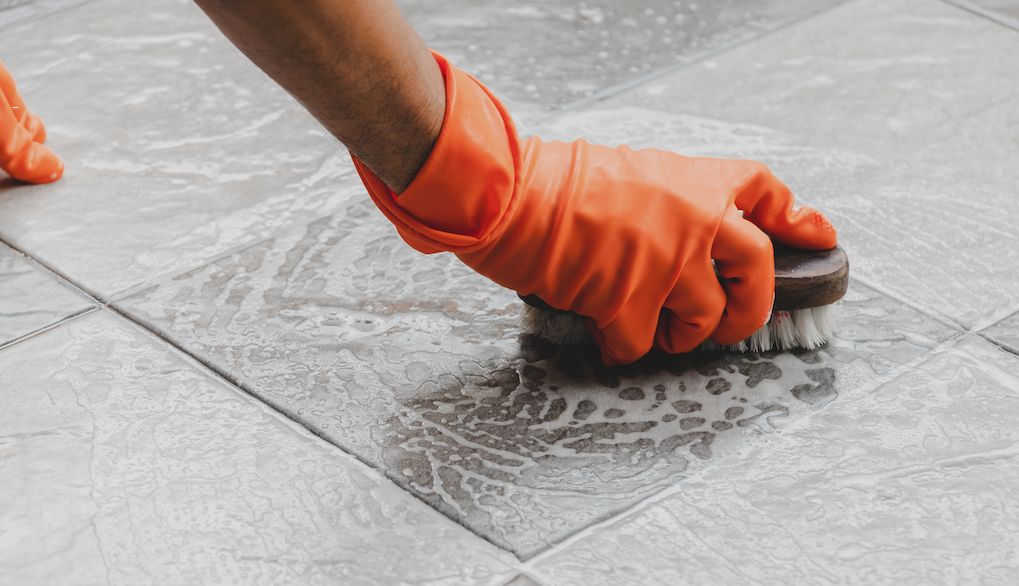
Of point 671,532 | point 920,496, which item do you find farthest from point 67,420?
point 920,496

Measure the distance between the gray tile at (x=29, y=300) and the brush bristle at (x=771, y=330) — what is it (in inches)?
18.9

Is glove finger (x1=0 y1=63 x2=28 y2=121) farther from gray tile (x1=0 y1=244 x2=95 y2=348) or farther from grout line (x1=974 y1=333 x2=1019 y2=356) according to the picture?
grout line (x1=974 y1=333 x2=1019 y2=356)

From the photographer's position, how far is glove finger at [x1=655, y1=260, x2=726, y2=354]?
1108mm

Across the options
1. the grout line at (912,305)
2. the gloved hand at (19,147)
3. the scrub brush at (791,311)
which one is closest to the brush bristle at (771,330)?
the scrub brush at (791,311)

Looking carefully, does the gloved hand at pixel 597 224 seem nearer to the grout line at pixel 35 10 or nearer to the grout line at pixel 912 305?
the grout line at pixel 912 305

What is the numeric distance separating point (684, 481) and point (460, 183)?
318 mm

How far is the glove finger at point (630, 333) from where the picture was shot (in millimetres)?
1119

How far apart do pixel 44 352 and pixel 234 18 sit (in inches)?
18.2

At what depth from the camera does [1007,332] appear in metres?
1.22

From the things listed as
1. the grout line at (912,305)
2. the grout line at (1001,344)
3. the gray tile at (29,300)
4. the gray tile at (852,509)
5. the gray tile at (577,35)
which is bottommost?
the gray tile at (29,300)

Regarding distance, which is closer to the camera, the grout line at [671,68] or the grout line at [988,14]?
the grout line at [671,68]

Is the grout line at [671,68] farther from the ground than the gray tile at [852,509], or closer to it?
farther from the ground

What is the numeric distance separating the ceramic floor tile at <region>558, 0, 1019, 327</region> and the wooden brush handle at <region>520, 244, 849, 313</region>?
0.51 feet

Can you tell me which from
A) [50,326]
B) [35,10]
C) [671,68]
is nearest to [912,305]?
[671,68]
